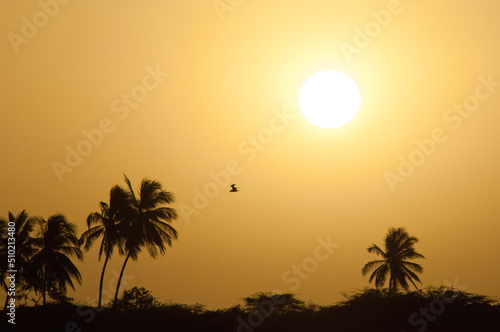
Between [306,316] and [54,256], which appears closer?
[306,316]

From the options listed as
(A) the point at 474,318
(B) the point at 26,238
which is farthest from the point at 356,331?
(B) the point at 26,238

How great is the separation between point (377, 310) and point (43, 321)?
82.2ft

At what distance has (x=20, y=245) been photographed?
53812mm

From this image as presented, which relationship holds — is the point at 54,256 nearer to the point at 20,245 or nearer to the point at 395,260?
the point at 20,245

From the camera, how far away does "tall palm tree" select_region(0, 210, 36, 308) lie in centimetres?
5378

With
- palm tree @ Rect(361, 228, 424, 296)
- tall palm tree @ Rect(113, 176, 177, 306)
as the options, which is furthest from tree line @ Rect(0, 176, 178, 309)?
palm tree @ Rect(361, 228, 424, 296)

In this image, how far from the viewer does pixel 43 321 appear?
4441 cm

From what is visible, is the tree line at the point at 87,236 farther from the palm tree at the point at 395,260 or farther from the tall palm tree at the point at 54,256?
the palm tree at the point at 395,260

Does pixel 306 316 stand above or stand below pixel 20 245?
below

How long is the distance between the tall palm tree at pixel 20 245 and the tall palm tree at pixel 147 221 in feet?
31.7

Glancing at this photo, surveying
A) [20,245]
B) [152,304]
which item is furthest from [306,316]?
[20,245]

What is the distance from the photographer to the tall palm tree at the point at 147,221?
5094 cm

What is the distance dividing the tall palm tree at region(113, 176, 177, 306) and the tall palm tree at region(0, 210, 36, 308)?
9.65 meters

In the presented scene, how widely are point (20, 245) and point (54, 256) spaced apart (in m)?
3.42
